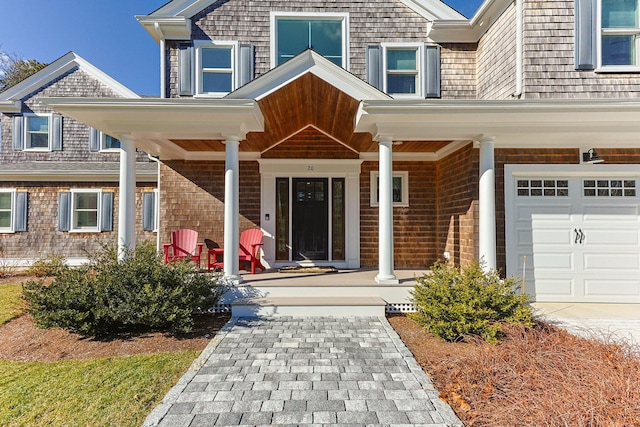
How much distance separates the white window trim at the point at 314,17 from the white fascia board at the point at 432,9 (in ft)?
4.71

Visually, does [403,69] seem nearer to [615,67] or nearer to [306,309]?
[615,67]

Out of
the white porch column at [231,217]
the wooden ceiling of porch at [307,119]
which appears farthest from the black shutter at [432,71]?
the white porch column at [231,217]

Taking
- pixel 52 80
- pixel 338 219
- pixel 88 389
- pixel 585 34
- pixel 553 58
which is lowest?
pixel 88 389

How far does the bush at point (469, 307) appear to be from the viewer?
4.13 metres

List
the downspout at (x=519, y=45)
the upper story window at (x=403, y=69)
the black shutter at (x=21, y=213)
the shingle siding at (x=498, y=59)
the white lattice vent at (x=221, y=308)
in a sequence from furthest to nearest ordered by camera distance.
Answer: the black shutter at (x=21, y=213) → the upper story window at (x=403, y=69) → the shingle siding at (x=498, y=59) → the downspout at (x=519, y=45) → the white lattice vent at (x=221, y=308)

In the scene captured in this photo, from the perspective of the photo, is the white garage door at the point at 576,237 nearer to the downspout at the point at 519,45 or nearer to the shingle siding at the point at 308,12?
the downspout at the point at 519,45

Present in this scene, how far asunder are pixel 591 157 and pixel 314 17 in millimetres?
6292

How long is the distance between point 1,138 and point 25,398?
1152 cm

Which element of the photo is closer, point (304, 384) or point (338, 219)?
point (304, 384)

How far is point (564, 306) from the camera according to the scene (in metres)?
5.50

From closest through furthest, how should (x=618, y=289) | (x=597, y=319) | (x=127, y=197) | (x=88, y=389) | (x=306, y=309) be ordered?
(x=88, y=389) < (x=597, y=319) < (x=306, y=309) < (x=127, y=197) < (x=618, y=289)

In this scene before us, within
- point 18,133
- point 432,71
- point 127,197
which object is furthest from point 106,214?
point 432,71

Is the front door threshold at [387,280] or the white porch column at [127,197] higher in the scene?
the white porch column at [127,197]

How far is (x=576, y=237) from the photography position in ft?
18.8
